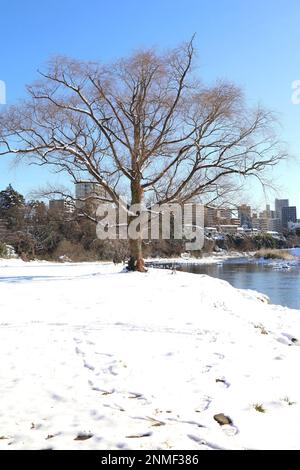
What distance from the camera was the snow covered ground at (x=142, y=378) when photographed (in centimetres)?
325

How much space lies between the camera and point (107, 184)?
16078 mm

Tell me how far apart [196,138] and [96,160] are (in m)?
3.87

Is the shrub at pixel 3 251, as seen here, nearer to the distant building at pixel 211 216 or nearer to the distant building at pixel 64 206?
the distant building at pixel 64 206

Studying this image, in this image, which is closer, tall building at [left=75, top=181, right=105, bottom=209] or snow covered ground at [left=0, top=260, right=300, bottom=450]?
snow covered ground at [left=0, top=260, right=300, bottom=450]

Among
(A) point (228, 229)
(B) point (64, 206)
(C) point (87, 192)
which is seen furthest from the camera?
(A) point (228, 229)

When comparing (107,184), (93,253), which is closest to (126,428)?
(107,184)

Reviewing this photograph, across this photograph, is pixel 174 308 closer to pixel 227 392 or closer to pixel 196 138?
pixel 227 392

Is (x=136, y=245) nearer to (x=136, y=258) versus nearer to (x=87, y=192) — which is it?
(x=136, y=258)

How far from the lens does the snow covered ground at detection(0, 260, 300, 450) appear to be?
3.25 metres

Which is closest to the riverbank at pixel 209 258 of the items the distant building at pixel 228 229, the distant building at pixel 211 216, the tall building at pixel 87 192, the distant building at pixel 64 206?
the distant building at pixel 228 229

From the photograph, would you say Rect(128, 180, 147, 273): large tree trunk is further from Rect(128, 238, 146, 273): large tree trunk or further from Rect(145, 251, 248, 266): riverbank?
Rect(145, 251, 248, 266): riverbank

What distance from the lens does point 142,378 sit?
4.45 m

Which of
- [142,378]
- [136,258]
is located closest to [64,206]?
[136,258]

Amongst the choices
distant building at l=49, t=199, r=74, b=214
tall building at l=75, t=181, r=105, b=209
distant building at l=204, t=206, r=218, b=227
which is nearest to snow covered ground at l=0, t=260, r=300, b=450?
tall building at l=75, t=181, r=105, b=209
